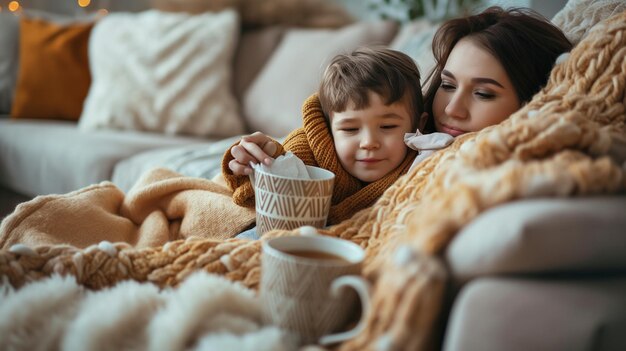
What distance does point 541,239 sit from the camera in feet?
2.05

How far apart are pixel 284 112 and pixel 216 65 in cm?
39

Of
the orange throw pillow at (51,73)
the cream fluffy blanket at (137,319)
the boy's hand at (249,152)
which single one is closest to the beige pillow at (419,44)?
the boy's hand at (249,152)

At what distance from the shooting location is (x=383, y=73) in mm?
1140

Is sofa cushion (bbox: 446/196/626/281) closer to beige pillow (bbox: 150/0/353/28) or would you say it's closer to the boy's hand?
the boy's hand

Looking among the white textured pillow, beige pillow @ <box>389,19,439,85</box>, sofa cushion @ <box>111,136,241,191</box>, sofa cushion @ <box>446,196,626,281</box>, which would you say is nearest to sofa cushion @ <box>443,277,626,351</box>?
sofa cushion @ <box>446,196,626,281</box>

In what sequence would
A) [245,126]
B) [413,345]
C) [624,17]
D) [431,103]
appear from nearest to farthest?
[413,345], [624,17], [431,103], [245,126]

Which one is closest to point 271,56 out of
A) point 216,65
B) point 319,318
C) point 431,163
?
point 216,65

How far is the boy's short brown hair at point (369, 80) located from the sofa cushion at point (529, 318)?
0.56 meters

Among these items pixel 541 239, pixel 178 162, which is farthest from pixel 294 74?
pixel 541 239

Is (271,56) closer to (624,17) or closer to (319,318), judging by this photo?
(624,17)

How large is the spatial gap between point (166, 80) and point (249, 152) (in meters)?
1.46

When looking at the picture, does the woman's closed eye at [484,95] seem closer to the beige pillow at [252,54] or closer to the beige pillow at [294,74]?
the beige pillow at [294,74]

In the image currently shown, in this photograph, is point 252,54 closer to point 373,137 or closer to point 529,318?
point 373,137

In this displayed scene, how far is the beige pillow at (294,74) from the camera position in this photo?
2383 millimetres
